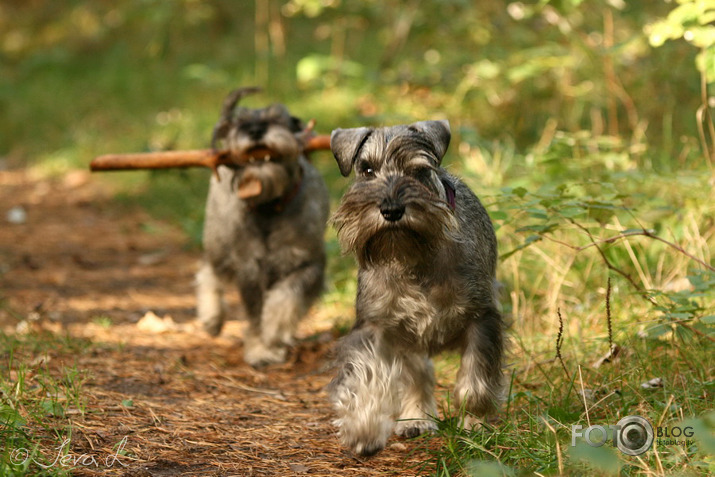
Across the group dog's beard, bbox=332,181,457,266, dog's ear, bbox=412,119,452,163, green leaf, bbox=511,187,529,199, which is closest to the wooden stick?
green leaf, bbox=511,187,529,199

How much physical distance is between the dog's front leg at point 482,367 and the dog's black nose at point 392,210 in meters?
0.67

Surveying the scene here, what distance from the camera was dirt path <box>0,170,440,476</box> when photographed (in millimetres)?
3494

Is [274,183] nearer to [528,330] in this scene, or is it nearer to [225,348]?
[225,348]

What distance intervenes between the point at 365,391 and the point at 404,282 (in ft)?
1.64

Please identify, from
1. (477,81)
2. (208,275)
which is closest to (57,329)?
(208,275)

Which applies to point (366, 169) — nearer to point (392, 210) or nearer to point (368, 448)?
point (392, 210)

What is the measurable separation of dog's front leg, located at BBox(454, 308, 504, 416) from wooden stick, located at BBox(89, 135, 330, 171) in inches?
89.6

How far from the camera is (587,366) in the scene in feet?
13.3

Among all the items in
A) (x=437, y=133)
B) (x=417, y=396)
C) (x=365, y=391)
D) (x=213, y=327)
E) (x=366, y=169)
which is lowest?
(x=213, y=327)

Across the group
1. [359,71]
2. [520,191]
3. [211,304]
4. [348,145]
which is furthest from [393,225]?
[359,71]

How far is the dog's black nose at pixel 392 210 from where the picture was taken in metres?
3.34

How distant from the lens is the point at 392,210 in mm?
3346

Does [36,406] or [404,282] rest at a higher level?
[404,282]

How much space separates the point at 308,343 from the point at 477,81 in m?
4.03
